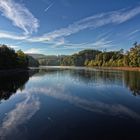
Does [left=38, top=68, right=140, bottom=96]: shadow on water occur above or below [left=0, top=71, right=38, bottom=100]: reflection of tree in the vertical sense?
below

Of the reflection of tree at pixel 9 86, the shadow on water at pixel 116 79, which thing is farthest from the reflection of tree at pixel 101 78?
the reflection of tree at pixel 9 86

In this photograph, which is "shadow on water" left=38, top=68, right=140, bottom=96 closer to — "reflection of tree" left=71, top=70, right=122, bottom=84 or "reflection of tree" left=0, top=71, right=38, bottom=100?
"reflection of tree" left=71, top=70, right=122, bottom=84

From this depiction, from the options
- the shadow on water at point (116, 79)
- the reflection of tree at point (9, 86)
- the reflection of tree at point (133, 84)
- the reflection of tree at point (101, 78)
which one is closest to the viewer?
the reflection of tree at point (9, 86)

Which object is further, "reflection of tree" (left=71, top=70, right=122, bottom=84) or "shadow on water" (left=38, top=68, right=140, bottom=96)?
"reflection of tree" (left=71, top=70, right=122, bottom=84)

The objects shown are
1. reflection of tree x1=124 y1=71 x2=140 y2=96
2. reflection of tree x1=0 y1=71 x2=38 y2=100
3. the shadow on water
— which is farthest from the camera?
the shadow on water

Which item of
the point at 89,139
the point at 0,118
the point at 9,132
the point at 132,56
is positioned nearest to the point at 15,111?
the point at 0,118

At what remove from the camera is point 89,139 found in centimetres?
1129

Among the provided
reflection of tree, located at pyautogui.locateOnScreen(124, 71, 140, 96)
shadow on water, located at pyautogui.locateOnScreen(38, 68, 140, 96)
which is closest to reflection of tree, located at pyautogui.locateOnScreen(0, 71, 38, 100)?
shadow on water, located at pyautogui.locateOnScreen(38, 68, 140, 96)

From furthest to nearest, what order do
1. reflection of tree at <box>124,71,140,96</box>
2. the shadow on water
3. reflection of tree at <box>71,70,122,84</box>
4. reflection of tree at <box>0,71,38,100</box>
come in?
1. reflection of tree at <box>71,70,122,84</box>
2. the shadow on water
3. reflection of tree at <box>124,71,140,96</box>
4. reflection of tree at <box>0,71,38,100</box>

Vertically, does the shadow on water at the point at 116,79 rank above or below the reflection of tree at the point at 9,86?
below

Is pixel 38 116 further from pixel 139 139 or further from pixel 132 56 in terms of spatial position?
pixel 132 56

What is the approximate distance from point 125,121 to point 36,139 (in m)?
6.56

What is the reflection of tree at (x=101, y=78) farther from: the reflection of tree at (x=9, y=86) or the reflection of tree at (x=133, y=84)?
the reflection of tree at (x=9, y=86)

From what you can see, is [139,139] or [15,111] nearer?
[139,139]
